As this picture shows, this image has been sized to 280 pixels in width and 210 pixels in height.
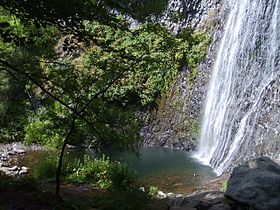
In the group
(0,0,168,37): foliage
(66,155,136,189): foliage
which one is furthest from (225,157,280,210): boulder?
(0,0,168,37): foliage

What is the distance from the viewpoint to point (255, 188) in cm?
575

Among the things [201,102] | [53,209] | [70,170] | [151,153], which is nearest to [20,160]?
[151,153]

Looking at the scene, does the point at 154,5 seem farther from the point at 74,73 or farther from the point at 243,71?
the point at 243,71

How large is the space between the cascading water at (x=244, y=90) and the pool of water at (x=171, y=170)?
19.6 inches

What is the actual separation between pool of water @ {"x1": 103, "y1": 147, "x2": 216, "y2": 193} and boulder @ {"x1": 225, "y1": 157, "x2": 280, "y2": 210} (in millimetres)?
3699

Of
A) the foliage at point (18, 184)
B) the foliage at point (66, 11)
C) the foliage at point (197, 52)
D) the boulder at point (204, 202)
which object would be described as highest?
the foliage at point (197, 52)

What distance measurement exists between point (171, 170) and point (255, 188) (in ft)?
21.5

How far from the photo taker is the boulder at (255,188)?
5.63 meters

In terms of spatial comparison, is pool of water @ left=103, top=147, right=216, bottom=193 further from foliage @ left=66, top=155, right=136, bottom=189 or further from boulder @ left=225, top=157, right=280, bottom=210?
boulder @ left=225, top=157, right=280, bottom=210

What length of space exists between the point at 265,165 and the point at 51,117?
10.1 feet

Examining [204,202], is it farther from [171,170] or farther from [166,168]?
[166,168]

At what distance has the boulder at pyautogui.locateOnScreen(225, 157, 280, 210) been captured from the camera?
222 inches

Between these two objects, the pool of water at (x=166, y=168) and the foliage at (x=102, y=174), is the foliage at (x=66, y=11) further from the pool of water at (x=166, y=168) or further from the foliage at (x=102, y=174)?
the pool of water at (x=166, y=168)

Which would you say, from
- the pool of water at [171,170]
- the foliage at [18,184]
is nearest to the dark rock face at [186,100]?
the pool of water at [171,170]
